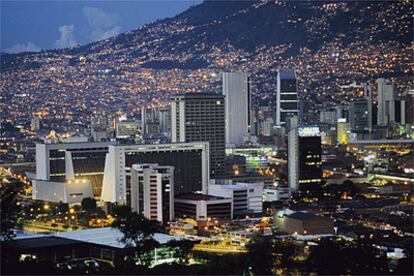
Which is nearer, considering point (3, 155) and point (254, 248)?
point (254, 248)

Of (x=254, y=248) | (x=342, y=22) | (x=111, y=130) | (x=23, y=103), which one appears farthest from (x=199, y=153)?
(x=342, y=22)

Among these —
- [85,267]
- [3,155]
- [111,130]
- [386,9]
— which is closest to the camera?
[85,267]

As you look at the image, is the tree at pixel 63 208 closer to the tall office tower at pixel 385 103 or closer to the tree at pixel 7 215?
the tree at pixel 7 215

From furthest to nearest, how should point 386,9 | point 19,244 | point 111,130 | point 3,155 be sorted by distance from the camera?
point 386,9 → point 111,130 → point 3,155 → point 19,244

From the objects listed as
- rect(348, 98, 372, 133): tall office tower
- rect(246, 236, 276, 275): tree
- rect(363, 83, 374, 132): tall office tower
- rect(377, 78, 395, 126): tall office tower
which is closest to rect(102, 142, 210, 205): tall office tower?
rect(246, 236, 276, 275): tree

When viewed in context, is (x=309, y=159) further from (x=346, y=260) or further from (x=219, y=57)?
(x=219, y=57)

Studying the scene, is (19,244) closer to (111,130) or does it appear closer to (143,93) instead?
(111,130)
